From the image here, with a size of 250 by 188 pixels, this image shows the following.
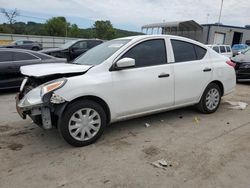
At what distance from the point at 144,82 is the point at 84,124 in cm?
121

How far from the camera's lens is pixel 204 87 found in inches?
191

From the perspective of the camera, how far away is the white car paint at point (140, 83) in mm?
3547

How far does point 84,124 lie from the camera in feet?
11.6

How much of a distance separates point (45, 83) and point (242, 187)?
285 centimetres

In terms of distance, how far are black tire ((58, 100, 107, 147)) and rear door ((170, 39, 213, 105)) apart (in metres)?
1.57

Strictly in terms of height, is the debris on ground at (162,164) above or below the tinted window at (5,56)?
below

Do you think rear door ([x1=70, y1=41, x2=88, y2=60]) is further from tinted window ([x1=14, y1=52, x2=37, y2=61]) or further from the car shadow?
the car shadow

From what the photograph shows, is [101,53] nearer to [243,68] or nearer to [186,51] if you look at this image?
[186,51]

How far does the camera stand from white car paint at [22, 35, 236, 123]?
11.6 feet

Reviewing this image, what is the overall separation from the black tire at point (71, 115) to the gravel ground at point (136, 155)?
102 mm

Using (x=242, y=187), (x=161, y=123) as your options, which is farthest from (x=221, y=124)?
(x=242, y=187)

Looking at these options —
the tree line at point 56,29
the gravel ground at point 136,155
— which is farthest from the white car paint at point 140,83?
the tree line at point 56,29

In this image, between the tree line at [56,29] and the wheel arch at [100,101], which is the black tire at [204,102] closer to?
the wheel arch at [100,101]

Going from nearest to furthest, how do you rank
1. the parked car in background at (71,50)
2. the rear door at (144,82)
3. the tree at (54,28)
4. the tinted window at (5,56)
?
the rear door at (144,82)
the tinted window at (5,56)
the parked car in background at (71,50)
the tree at (54,28)
